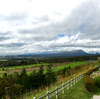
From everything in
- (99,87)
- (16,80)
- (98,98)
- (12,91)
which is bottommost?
(16,80)

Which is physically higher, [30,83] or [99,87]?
[99,87]

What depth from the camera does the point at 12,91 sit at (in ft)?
57.4

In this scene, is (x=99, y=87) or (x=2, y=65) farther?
(x=2, y=65)

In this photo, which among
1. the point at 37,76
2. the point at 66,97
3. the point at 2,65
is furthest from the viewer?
the point at 2,65

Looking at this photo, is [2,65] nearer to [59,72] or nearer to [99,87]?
[59,72]

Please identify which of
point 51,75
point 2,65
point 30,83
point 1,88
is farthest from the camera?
point 2,65

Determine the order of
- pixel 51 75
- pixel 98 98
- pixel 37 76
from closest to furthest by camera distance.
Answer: pixel 98 98, pixel 37 76, pixel 51 75

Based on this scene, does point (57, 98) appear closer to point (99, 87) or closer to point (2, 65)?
point (99, 87)

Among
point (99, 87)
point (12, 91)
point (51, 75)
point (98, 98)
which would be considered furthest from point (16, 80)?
point (98, 98)

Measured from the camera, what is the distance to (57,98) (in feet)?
24.1

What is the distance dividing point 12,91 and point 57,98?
12864 millimetres

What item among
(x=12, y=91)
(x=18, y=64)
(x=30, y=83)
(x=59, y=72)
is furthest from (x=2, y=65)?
(x=12, y=91)

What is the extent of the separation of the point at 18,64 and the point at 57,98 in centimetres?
9173

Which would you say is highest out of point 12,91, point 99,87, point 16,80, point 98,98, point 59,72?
point 98,98
